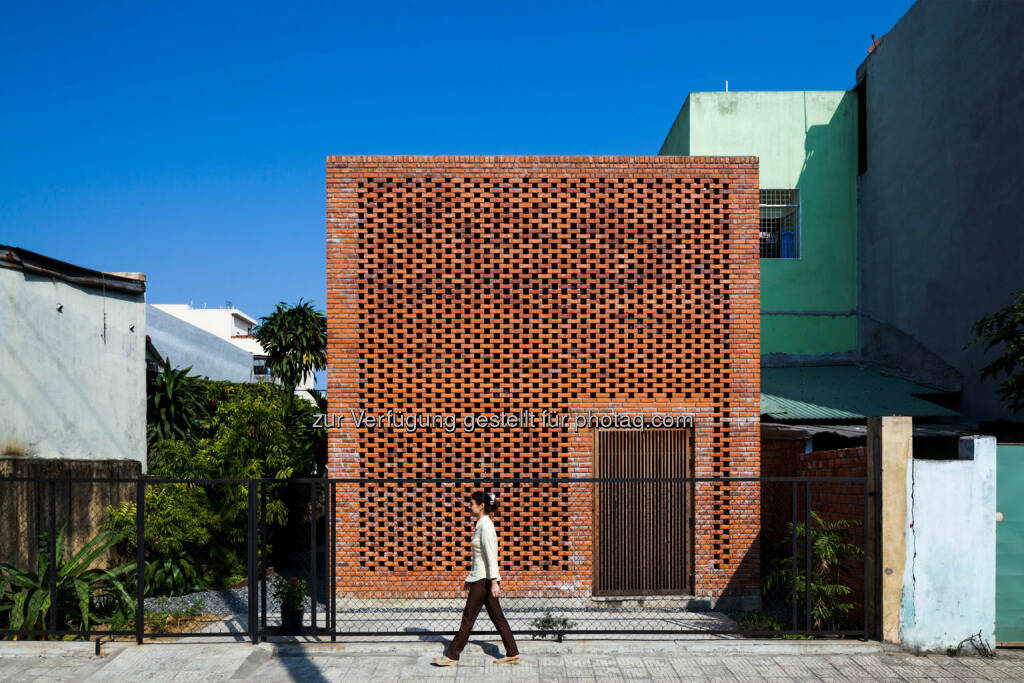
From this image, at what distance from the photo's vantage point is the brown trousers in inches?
275

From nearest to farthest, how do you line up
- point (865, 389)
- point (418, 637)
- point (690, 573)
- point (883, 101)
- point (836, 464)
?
point (418, 637)
point (836, 464)
point (690, 573)
point (865, 389)
point (883, 101)

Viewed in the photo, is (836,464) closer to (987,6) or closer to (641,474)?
(641,474)

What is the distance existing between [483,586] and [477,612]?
262 mm

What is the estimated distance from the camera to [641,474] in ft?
32.7

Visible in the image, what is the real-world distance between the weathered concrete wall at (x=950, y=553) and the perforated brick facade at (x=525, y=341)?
2.50m

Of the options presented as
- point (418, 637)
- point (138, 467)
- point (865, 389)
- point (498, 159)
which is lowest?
point (418, 637)

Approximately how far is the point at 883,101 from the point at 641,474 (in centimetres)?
1330

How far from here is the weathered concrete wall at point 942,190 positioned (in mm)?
13625

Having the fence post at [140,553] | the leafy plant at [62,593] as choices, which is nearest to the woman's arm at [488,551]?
the fence post at [140,553]

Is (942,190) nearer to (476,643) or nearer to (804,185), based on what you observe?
(804,185)

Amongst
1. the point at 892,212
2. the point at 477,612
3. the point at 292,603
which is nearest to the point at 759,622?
the point at 477,612

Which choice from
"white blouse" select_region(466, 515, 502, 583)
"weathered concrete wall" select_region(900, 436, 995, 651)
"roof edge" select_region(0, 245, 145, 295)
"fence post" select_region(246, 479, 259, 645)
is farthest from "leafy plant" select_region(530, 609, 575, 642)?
"roof edge" select_region(0, 245, 145, 295)

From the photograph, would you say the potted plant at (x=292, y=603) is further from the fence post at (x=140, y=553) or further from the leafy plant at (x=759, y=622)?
the leafy plant at (x=759, y=622)

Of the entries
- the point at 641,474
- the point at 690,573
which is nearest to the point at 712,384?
the point at 641,474
